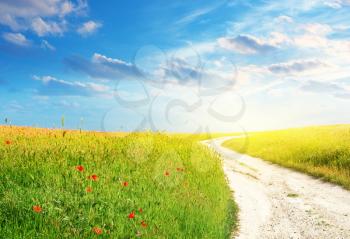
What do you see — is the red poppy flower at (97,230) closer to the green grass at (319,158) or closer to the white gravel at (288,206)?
the white gravel at (288,206)

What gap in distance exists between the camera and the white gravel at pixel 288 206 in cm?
1569

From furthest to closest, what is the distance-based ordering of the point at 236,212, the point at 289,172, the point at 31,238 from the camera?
the point at 289,172 → the point at 236,212 → the point at 31,238

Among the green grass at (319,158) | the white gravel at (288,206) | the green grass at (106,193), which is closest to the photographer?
the green grass at (106,193)

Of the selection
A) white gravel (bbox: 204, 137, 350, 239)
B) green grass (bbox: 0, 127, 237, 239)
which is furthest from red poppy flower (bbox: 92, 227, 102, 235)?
white gravel (bbox: 204, 137, 350, 239)

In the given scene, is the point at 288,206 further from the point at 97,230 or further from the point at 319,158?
the point at 319,158

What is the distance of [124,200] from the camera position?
12.2m

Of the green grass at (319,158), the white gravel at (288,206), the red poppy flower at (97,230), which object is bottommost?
the white gravel at (288,206)

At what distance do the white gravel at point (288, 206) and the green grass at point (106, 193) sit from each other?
108 cm

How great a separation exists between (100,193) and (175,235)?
256 centimetres

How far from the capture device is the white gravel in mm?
15688

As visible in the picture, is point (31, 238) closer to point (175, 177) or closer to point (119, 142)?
point (175, 177)

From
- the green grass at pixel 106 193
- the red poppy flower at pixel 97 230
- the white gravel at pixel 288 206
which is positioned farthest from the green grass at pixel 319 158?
the red poppy flower at pixel 97 230

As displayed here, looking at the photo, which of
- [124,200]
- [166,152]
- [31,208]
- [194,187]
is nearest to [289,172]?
[166,152]

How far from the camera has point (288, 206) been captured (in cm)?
2011
